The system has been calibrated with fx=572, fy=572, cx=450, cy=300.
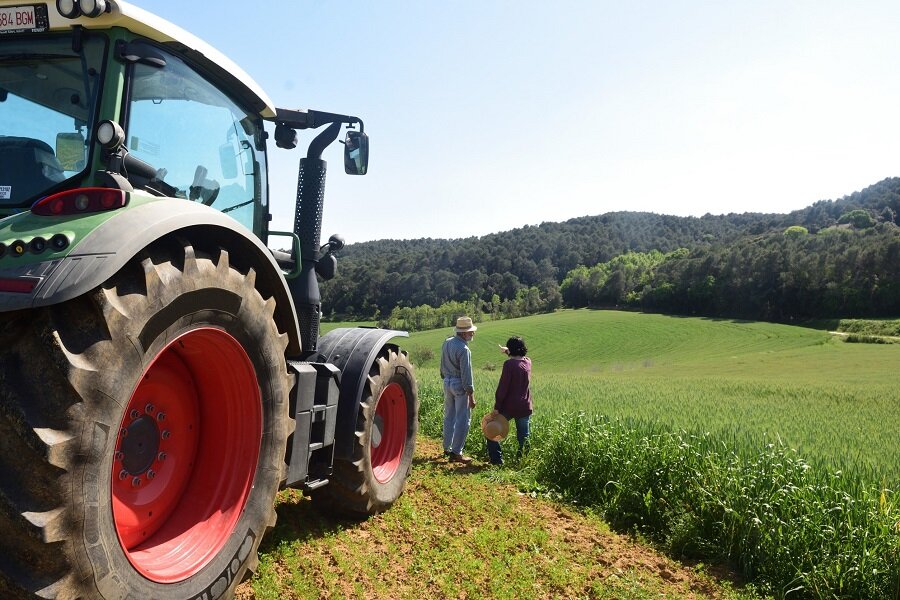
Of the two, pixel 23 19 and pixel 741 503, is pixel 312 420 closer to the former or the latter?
pixel 23 19

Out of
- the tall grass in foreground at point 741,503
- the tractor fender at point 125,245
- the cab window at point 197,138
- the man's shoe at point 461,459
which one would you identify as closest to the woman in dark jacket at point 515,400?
the man's shoe at point 461,459

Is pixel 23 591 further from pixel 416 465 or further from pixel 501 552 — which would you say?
pixel 416 465

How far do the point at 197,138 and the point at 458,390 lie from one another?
5.31m

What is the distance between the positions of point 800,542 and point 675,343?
1882 inches

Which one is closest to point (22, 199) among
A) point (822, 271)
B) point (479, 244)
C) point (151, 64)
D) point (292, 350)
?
point (151, 64)

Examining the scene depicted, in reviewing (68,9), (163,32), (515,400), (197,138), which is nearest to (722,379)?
(515,400)

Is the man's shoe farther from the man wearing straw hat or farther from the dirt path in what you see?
the dirt path

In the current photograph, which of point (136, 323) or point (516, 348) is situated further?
point (516, 348)

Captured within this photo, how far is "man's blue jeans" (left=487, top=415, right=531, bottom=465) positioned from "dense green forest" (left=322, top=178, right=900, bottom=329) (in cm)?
1306

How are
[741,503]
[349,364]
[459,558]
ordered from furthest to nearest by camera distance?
[741,503], [349,364], [459,558]

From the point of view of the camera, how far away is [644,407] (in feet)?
33.4

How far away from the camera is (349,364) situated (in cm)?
425

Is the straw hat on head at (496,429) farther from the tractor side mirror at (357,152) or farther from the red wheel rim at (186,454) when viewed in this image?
the red wheel rim at (186,454)

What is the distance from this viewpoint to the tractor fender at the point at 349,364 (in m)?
4.05
